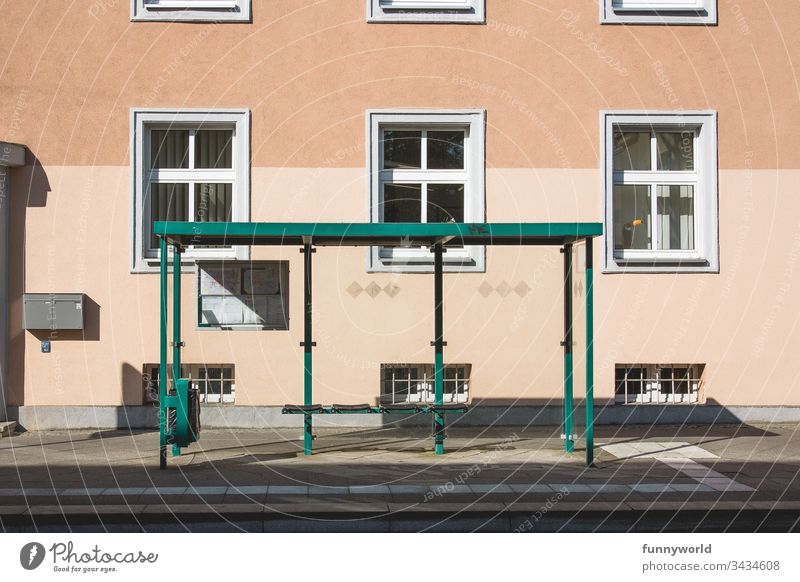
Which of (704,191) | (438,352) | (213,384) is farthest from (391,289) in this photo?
(704,191)

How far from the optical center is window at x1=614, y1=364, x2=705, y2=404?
14281mm

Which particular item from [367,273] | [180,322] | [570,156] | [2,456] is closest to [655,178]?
[570,156]

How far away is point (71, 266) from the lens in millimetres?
13742

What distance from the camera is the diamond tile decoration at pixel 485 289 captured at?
13188 millimetres

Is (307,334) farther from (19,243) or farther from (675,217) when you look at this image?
(675,217)

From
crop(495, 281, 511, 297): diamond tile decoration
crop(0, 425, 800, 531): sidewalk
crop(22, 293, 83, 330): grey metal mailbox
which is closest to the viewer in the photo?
crop(0, 425, 800, 531): sidewalk

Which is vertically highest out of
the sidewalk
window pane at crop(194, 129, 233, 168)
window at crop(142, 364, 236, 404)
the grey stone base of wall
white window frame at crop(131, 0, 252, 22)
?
white window frame at crop(131, 0, 252, 22)

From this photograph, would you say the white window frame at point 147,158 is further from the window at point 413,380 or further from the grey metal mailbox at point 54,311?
the window at point 413,380

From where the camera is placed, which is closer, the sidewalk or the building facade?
the sidewalk

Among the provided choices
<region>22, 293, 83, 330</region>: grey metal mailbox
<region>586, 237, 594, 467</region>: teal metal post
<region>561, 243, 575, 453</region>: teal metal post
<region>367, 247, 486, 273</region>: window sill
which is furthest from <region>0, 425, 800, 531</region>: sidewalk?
<region>367, 247, 486, 273</region>: window sill

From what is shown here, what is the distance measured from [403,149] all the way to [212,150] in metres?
2.72

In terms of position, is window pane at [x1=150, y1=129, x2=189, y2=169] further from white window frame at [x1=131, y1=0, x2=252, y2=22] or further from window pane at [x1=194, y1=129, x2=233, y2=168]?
white window frame at [x1=131, y1=0, x2=252, y2=22]

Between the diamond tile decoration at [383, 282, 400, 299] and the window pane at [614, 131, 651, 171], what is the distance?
11.9ft

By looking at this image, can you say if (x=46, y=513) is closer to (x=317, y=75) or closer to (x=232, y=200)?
(x=232, y=200)
